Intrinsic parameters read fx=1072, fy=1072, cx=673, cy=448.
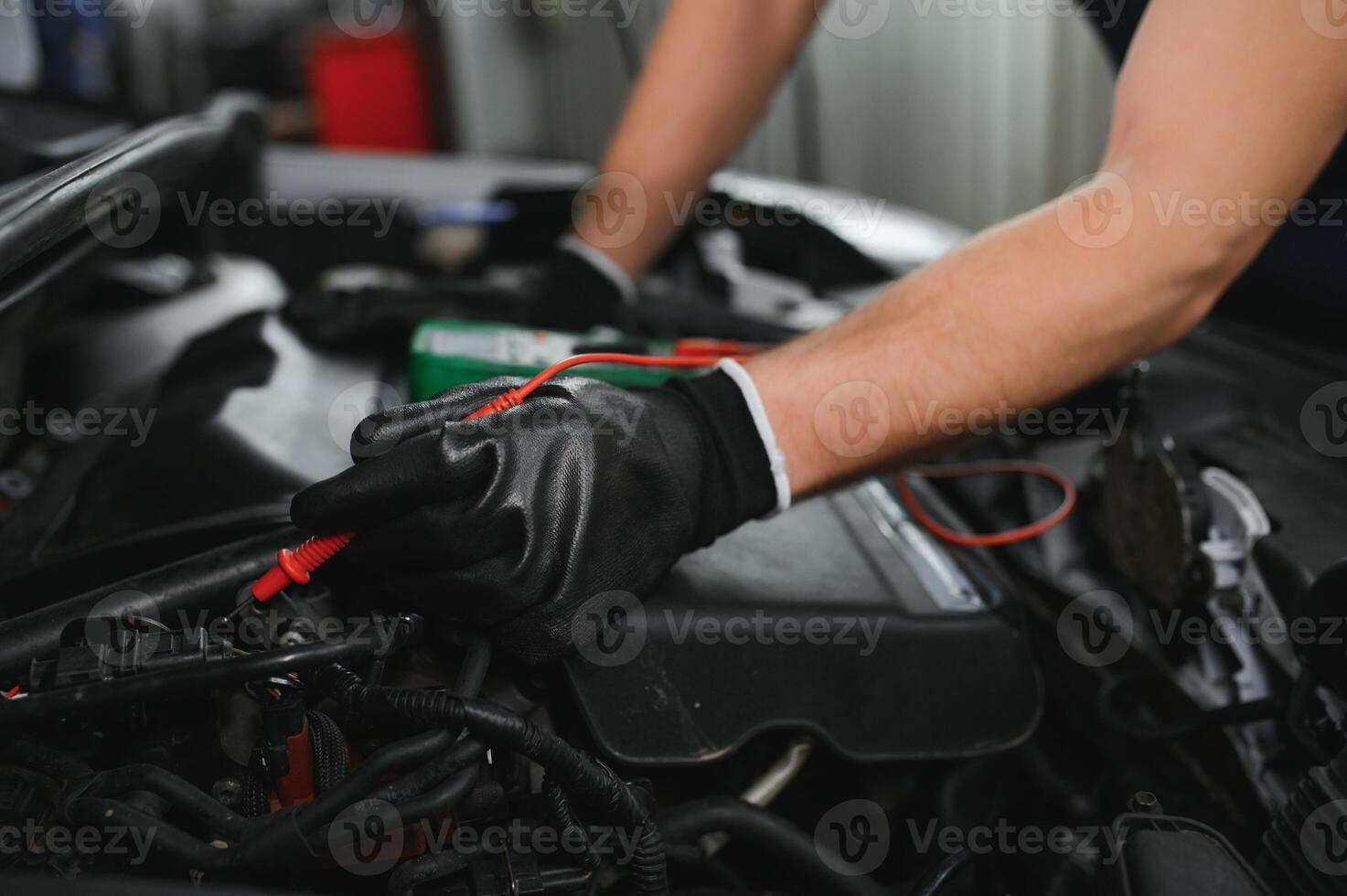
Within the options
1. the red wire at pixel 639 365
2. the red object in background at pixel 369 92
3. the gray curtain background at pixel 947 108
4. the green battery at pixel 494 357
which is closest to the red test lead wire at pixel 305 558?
the red wire at pixel 639 365

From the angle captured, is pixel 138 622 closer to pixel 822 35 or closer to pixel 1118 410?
pixel 1118 410

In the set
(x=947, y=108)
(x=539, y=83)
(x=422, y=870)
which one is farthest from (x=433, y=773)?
(x=539, y=83)

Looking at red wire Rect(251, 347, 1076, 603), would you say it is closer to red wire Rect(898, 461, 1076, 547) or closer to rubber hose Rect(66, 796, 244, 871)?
red wire Rect(898, 461, 1076, 547)

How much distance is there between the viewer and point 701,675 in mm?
640

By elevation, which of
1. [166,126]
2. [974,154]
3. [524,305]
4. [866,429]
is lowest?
[974,154]

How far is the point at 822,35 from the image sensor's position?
2777mm

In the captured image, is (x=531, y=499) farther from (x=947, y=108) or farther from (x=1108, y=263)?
(x=947, y=108)

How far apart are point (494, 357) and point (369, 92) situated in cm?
361

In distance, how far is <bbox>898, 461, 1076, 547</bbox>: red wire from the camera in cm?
84

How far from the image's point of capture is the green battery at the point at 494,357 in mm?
830

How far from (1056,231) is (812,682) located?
0.32m

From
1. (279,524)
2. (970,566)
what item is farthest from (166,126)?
(970,566)

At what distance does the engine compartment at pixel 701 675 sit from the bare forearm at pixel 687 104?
0.42 metres

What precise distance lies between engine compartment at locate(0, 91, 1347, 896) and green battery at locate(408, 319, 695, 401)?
3.7 inches
